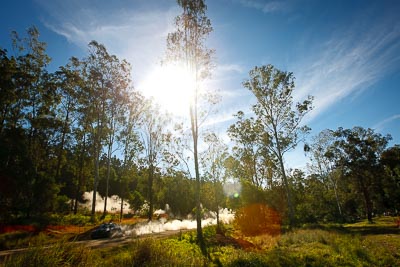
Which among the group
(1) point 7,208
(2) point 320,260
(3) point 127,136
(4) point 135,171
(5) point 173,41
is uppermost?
(5) point 173,41

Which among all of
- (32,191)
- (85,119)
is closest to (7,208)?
(32,191)

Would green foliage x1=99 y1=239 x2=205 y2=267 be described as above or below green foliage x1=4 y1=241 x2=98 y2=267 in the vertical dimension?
below

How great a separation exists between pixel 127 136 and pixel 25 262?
3055 cm

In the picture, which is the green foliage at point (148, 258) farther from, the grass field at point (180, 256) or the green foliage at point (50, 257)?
the green foliage at point (50, 257)

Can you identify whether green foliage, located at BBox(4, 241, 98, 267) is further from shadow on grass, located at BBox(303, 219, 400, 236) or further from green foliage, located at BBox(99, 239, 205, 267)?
shadow on grass, located at BBox(303, 219, 400, 236)

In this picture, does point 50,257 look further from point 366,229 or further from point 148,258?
point 366,229

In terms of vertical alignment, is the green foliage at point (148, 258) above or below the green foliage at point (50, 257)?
below

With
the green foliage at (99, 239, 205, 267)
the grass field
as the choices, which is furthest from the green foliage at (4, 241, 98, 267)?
the green foliage at (99, 239, 205, 267)

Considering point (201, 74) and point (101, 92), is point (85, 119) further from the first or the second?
point (201, 74)

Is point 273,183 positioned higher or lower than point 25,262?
higher

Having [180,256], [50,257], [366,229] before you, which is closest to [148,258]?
[180,256]

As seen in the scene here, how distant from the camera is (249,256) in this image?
1001cm

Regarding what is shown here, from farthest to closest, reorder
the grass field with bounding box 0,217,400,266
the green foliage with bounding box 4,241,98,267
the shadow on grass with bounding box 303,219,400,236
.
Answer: the shadow on grass with bounding box 303,219,400,236, the grass field with bounding box 0,217,400,266, the green foliage with bounding box 4,241,98,267

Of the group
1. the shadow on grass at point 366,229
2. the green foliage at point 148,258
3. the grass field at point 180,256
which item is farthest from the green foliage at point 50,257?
the shadow on grass at point 366,229
